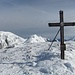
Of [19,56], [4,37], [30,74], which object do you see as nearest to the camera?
[30,74]

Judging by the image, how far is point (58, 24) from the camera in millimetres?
13539

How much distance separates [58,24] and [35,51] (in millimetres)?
3913

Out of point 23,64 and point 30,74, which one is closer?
point 30,74

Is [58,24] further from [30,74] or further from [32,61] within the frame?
[30,74]

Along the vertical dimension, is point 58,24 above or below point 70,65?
above

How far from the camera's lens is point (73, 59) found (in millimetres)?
13461

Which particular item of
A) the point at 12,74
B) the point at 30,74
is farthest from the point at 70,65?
the point at 12,74

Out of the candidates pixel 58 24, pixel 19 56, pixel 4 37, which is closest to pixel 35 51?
pixel 19 56

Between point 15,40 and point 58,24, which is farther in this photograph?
point 15,40

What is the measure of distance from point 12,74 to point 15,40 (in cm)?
3262

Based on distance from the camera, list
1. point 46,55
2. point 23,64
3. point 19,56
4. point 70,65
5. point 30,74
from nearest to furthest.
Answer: point 30,74, point 70,65, point 23,64, point 46,55, point 19,56

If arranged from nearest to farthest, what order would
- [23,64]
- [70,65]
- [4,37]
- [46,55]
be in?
[70,65] → [23,64] → [46,55] → [4,37]

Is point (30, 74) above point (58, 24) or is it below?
below

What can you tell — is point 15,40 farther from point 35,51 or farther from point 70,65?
point 70,65
